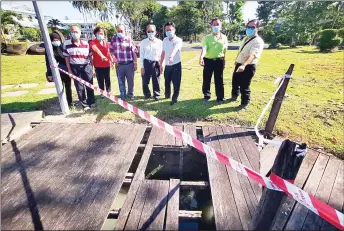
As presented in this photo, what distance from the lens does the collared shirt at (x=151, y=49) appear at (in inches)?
214

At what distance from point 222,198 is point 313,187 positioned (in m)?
1.42

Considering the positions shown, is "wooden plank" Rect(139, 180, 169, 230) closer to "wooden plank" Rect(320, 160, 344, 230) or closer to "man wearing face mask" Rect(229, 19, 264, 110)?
"wooden plank" Rect(320, 160, 344, 230)

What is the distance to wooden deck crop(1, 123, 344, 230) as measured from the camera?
2379 mm

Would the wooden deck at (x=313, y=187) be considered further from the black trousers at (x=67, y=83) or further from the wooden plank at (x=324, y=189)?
the black trousers at (x=67, y=83)

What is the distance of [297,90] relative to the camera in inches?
296

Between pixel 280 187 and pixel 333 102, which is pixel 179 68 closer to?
pixel 280 187

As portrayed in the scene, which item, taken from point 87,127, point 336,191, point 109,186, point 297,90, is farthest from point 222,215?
point 297,90

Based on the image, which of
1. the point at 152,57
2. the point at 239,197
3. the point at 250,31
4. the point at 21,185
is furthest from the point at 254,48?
the point at 21,185

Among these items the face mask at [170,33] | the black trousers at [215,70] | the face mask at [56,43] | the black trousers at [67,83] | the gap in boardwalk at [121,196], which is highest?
the face mask at [170,33]

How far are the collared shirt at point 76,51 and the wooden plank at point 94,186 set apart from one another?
2.31 m

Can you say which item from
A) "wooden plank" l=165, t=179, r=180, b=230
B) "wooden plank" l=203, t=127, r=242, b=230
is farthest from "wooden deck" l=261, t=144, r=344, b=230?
"wooden plank" l=165, t=179, r=180, b=230

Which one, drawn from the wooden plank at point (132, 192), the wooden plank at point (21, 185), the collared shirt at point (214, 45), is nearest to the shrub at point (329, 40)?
the collared shirt at point (214, 45)

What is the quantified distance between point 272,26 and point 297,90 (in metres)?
26.5

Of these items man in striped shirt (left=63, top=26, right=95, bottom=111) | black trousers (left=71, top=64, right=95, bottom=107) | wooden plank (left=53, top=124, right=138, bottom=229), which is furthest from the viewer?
black trousers (left=71, top=64, right=95, bottom=107)
